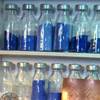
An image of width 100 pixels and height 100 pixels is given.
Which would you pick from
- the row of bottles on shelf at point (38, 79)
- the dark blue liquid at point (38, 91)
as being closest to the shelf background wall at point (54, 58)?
the row of bottles on shelf at point (38, 79)

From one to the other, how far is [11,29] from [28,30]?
83 millimetres

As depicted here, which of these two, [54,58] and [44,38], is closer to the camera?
[44,38]

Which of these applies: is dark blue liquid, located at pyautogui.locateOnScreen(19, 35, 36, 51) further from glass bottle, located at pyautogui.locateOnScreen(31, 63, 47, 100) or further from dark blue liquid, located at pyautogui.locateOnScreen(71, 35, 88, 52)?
dark blue liquid, located at pyautogui.locateOnScreen(71, 35, 88, 52)

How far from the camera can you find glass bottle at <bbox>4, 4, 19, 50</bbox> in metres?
1.19

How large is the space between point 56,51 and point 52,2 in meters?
0.28

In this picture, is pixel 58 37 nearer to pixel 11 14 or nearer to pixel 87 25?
pixel 87 25

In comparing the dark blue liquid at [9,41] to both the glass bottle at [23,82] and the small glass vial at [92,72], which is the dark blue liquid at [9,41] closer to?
the glass bottle at [23,82]

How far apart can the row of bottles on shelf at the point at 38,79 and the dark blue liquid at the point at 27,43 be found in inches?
3.2

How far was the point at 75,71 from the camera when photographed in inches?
46.9

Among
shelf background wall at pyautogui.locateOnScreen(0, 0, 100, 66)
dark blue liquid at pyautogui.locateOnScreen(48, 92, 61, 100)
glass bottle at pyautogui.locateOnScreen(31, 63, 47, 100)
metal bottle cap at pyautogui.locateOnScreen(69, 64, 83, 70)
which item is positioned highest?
shelf background wall at pyautogui.locateOnScreen(0, 0, 100, 66)

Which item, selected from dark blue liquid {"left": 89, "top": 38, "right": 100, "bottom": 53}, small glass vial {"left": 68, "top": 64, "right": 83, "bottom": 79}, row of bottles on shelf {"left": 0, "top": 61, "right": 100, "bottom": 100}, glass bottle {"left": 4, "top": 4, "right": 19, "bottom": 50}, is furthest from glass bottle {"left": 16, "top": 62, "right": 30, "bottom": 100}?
dark blue liquid {"left": 89, "top": 38, "right": 100, "bottom": 53}

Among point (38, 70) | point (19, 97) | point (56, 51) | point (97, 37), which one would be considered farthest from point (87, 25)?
point (19, 97)

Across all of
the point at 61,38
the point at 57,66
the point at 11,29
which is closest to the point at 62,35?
the point at 61,38

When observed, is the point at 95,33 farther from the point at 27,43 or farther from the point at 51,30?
the point at 27,43
